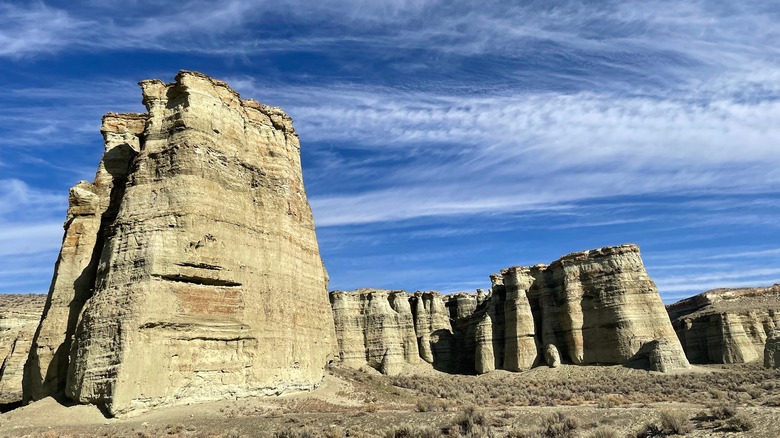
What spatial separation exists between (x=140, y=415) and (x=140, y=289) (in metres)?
4.69

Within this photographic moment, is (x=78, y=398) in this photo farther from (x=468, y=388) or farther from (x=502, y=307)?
(x=502, y=307)

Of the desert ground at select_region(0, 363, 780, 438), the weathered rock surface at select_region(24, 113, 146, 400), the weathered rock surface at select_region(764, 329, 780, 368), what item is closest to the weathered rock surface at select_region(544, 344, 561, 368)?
the weathered rock surface at select_region(764, 329, 780, 368)

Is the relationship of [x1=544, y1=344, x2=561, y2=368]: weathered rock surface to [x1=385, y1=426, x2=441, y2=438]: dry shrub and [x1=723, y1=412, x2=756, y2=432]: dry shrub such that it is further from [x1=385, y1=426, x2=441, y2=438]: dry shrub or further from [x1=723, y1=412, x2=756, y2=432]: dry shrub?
[x1=385, y1=426, x2=441, y2=438]: dry shrub

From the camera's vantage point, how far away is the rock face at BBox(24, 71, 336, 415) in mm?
19547

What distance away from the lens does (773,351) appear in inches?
1736

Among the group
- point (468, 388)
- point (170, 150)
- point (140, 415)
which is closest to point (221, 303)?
point (140, 415)

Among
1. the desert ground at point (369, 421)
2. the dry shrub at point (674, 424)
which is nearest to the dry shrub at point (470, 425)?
the desert ground at point (369, 421)

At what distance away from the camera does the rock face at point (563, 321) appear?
1934 inches

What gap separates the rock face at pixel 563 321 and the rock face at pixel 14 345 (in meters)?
31.9

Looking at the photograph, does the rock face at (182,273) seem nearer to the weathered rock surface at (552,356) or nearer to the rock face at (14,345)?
the rock face at (14,345)

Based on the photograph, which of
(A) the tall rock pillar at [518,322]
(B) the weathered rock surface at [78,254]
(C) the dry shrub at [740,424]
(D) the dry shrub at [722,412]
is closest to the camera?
(C) the dry shrub at [740,424]

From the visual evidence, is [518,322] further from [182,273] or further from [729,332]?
[182,273]

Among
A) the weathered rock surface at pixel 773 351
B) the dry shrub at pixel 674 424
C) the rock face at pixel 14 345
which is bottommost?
the dry shrub at pixel 674 424

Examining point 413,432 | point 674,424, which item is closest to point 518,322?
point 674,424
